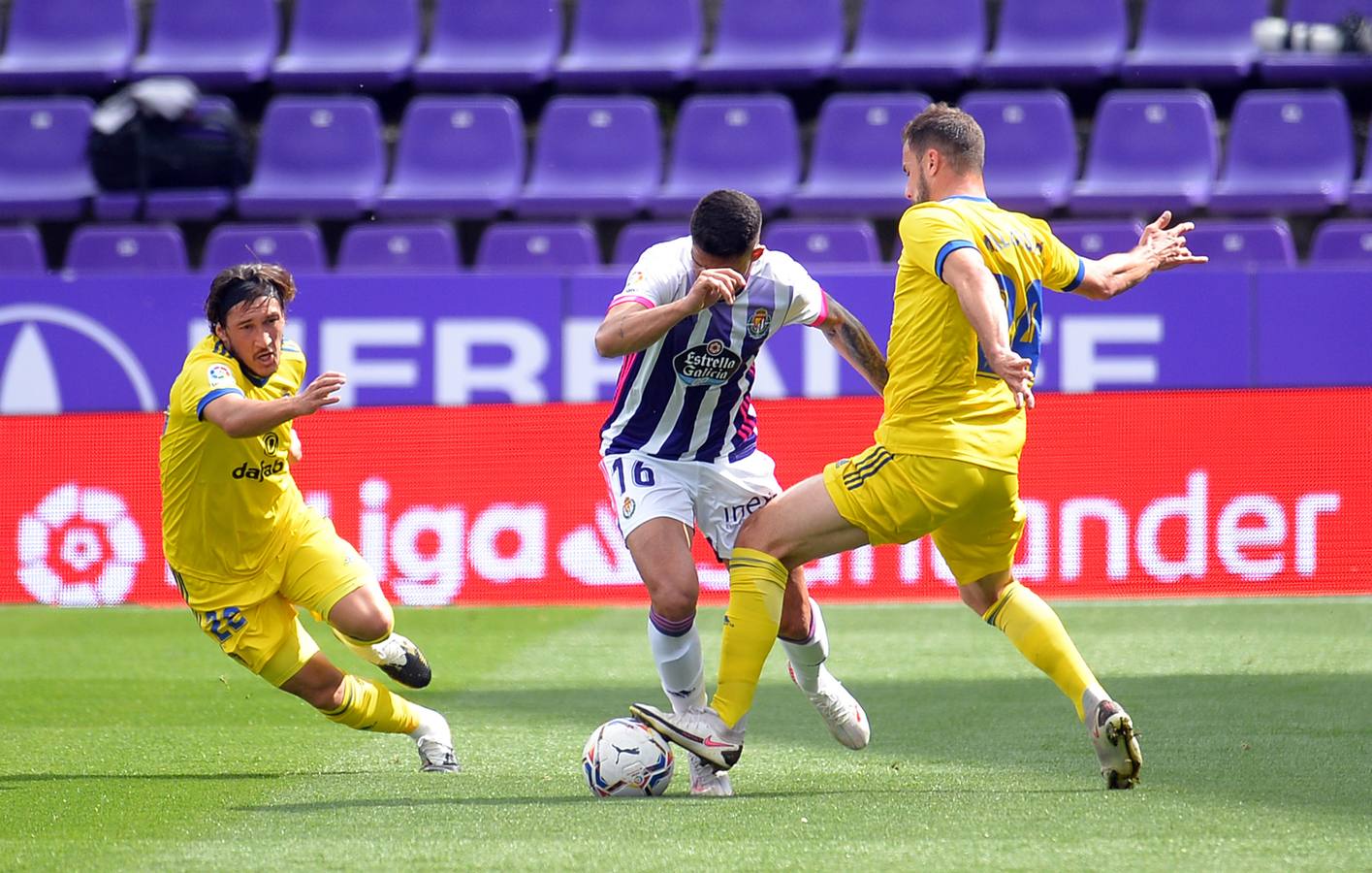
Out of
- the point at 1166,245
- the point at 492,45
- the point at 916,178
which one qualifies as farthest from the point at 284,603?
the point at 492,45

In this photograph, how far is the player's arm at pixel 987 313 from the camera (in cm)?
482

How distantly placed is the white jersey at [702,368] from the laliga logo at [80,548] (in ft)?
18.0

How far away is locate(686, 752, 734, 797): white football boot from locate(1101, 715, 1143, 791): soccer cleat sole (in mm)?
1103

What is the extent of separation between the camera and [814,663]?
5711mm

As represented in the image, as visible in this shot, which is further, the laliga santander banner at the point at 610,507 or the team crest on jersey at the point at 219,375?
the laliga santander banner at the point at 610,507

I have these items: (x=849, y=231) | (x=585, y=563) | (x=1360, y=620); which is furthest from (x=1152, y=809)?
(x=849, y=231)

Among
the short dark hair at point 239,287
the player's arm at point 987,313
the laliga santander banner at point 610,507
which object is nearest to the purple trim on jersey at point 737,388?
the player's arm at point 987,313

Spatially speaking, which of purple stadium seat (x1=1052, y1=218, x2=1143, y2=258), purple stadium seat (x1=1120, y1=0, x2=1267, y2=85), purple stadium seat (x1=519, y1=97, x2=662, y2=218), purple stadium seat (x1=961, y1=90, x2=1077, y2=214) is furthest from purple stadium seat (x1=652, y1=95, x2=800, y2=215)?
purple stadium seat (x1=1120, y1=0, x2=1267, y2=85)

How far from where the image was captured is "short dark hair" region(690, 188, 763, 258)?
5293mm

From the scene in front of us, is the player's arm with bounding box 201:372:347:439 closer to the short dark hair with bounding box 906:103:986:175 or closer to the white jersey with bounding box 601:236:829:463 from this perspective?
the white jersey with bounding box 601:236:829:463

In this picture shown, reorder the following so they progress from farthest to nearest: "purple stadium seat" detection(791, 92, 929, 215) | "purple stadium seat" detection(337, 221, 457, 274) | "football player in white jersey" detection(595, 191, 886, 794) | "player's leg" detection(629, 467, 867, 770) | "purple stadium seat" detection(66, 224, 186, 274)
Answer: "purple stadium seat" detection(791, 92, 929, 215), "purple stadium seat" detection(66, 224, 186, 274), "purple stadium seat" detection(337, 221, 457, 274), "football player in white jersey" detection(595, 191, 886, 794), "player's leg" detection(629, 467, 867, 770)

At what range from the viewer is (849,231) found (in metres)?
12.2

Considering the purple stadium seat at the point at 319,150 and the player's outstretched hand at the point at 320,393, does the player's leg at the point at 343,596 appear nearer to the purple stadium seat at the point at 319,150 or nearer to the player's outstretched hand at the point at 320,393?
the player's outstretched hand at the point at 320,393

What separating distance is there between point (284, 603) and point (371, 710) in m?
0.52
